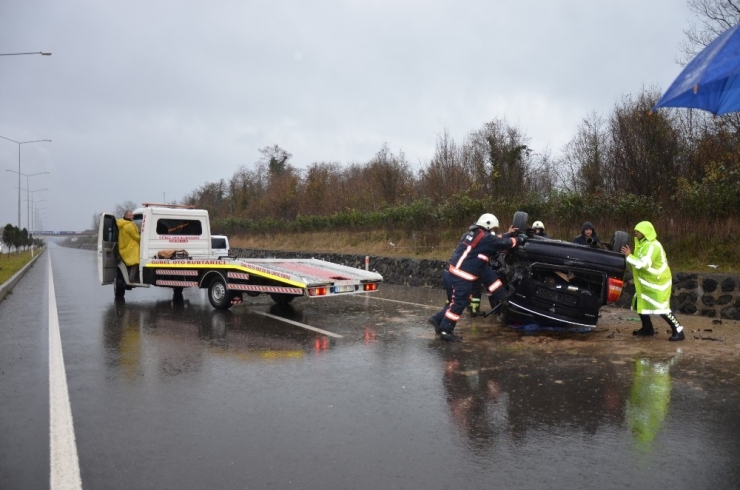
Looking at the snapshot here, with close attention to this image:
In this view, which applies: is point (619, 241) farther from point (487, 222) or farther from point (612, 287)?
point (487, 222)

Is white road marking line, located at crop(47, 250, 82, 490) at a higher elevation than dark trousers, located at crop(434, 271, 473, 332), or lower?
lower

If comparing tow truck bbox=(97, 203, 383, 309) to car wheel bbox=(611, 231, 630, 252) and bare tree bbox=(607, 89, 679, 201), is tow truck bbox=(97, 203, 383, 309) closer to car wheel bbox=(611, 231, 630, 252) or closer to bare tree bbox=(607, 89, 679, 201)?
car wheel bbox=(611, 231, 630, 252)

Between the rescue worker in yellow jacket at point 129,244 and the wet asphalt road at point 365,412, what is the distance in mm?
4398

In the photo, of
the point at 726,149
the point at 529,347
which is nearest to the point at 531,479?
the point at 529,347

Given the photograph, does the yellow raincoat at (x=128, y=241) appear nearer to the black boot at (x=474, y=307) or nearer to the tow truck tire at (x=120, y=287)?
the tow truck tire at (x=120, y=287)

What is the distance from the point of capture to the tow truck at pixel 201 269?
11.0 m

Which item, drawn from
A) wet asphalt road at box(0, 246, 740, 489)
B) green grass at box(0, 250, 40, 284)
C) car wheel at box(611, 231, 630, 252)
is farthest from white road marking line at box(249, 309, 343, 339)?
green grass at box(0, 250, 40, 284)

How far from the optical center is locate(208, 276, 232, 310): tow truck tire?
11883mm

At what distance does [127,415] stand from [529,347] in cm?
Result: 520

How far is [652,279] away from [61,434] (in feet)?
25.0

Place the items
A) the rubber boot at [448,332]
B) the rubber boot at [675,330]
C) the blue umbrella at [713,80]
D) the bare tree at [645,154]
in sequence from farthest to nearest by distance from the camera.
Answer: the bare tree at [645,154], the rubber boot at [448,332], the rubber boot at [675,330], the blue umbrella at [713,80]

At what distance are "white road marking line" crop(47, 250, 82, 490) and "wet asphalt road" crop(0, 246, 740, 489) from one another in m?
0.06

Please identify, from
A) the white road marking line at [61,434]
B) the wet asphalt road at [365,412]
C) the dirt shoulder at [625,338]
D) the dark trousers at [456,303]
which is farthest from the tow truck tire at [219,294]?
the dark trousers at [456,303]

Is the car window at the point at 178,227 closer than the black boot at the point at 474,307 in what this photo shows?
No
